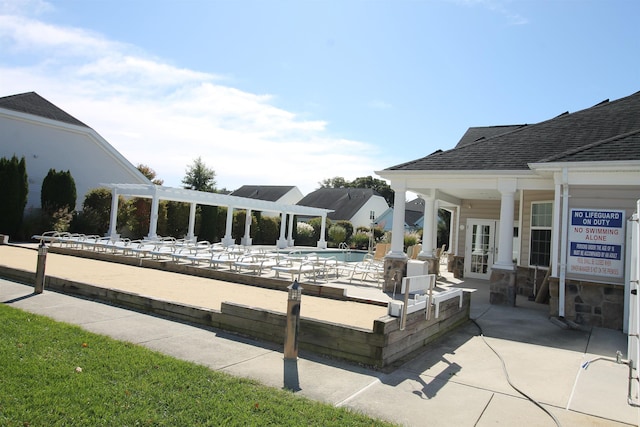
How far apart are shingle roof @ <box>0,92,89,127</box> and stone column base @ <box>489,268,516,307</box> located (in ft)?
89.1

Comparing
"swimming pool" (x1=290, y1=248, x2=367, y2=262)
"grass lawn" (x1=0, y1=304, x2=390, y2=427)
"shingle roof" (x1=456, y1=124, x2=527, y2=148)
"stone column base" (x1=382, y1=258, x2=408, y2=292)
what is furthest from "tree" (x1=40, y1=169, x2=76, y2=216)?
"grass lawn" (x1=0, y1=304, x2=390, y2=427)

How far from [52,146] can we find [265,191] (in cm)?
2958

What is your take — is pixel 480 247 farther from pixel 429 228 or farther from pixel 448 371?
pixel 448 371

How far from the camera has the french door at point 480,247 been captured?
659 inches

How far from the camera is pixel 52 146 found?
27.7 metres

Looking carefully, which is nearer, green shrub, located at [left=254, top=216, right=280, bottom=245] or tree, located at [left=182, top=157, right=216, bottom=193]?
green shrub, located at [left=254, top=216, right=280, bottom=245]

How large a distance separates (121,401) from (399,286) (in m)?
8.95

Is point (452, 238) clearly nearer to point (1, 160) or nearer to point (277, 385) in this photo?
point (277, 385)

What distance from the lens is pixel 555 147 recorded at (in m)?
11.8

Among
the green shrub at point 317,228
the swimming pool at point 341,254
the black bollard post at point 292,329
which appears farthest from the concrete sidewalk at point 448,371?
the green shrub at point 317,228

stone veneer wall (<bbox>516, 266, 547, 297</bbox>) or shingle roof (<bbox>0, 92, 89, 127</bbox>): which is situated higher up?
shingle roof (<bbox>0, 92, 89, 127</bbox>)

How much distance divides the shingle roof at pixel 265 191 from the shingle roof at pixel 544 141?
40567mm

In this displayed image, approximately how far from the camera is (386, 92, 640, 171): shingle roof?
11.6 m

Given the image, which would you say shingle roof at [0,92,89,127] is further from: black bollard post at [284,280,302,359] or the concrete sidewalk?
black bollard post at [284,280,302,359]
